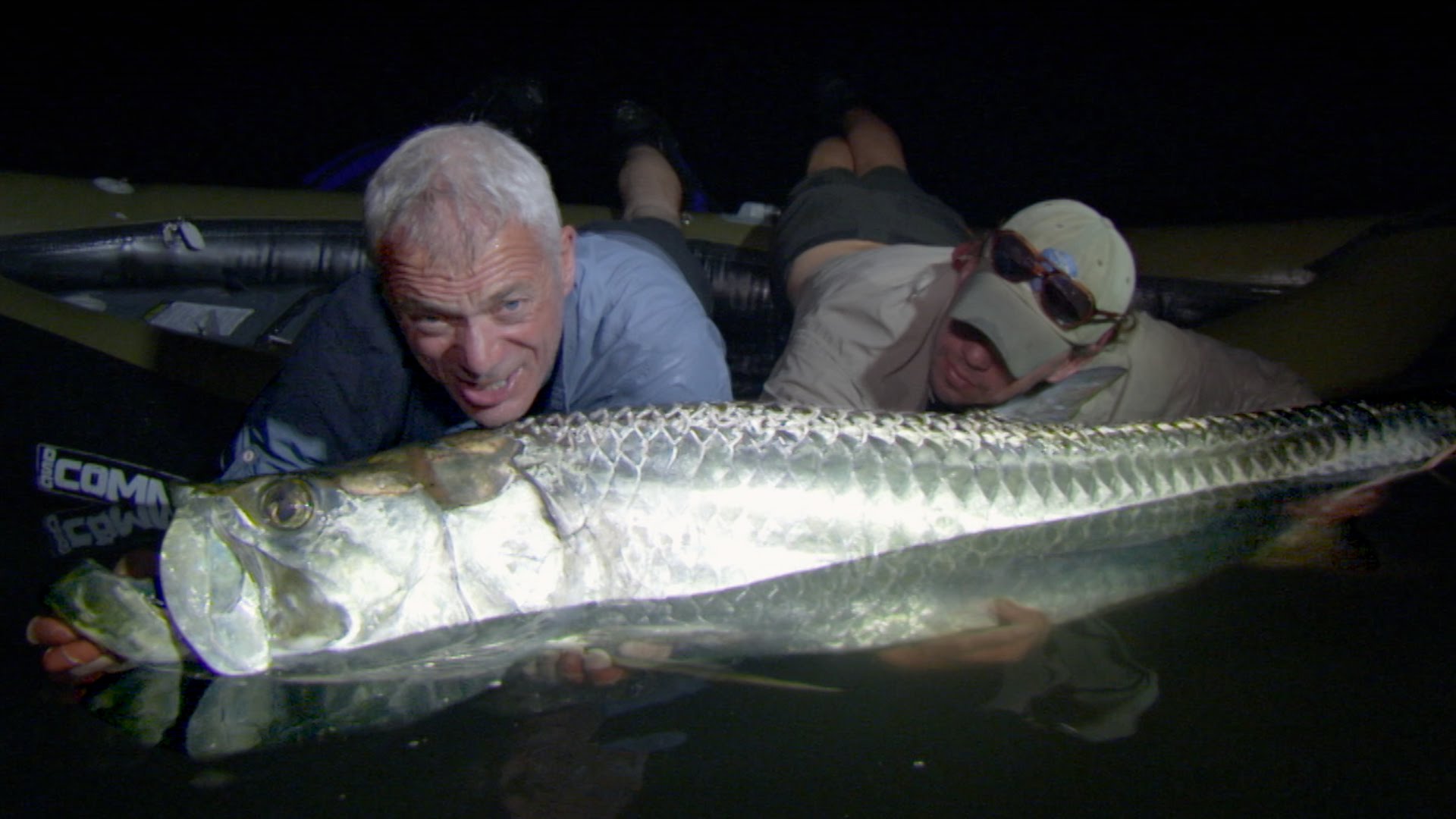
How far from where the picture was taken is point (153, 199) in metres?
3.60

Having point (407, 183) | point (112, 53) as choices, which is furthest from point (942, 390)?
point (112, 53)

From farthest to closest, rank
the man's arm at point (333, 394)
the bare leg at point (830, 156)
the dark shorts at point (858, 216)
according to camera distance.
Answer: the bare leg at point (830, 156)
the dark shorts at point (858, 216)
the man's arm at point (333, 394)

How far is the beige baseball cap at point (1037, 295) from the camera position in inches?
87.2

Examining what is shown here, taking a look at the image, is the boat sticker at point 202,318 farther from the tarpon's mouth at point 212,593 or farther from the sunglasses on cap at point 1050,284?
the sunglasses on cap at point 1050,284

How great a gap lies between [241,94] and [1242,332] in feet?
15.5

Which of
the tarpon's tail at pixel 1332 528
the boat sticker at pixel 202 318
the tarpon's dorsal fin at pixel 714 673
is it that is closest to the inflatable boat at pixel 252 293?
the boat sticker at pixel 202 318

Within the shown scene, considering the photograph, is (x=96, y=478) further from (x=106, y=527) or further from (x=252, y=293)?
(x=252, y=293)

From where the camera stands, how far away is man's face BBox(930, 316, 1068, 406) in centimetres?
226

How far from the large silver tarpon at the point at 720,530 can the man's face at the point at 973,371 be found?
230 mm

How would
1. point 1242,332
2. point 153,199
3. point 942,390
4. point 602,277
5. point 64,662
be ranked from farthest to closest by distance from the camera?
point 153,199, point 1242,332, point 942,390, point 602,277, point 64,662

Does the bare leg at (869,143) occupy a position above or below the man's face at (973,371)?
above

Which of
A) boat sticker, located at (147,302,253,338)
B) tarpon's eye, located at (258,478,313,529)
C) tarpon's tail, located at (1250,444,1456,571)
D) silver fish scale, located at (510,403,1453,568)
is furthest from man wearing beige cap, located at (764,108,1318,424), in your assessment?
boat sticker, located at (147,302,253,338)

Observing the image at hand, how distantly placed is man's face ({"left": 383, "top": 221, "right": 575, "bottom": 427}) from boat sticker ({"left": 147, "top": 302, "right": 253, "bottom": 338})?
63.9 inches

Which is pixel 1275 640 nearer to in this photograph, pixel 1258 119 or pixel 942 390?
pixel 942 390
